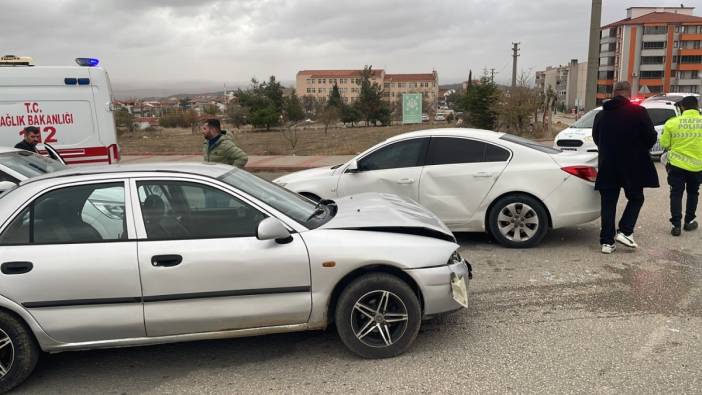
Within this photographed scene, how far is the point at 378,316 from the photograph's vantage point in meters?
3.64

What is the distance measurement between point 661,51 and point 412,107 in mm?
71431

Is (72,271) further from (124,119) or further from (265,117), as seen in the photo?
(265,117)

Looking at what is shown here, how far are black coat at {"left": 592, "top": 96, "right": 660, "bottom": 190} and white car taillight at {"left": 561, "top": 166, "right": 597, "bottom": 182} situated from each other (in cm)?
24

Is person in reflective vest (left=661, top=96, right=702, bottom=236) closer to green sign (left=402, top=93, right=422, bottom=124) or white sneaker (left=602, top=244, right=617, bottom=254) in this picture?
white sneaker (left=602, top=244, right=617, bottom=254)

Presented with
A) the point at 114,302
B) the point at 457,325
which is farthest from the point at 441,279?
the point at 114,302

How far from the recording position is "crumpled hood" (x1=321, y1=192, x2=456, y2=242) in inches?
150

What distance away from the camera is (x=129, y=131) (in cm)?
3941

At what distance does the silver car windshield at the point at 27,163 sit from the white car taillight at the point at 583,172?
629 centimetres

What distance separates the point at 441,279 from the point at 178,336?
1.80 m

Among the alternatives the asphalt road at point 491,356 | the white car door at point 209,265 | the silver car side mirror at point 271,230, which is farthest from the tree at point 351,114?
the silver car side mirror at point 271,230

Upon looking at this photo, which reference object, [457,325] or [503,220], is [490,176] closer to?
[503,220]

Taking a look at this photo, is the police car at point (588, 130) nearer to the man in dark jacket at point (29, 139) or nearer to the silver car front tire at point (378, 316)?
the silver car front tire at point (378, 316)

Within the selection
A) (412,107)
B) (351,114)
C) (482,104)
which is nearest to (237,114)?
(351,114)

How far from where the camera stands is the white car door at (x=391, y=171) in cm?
648
